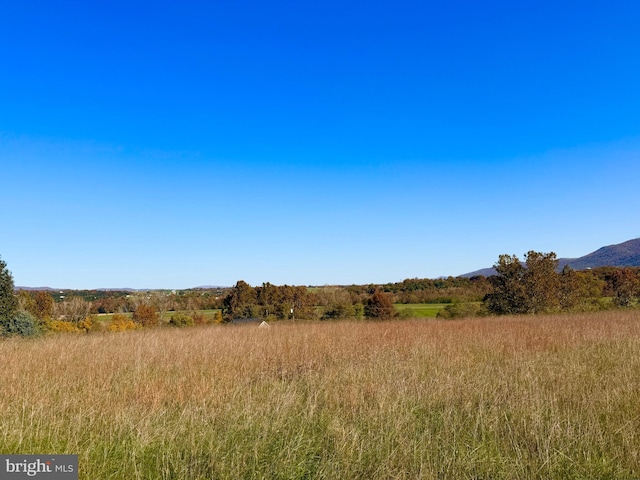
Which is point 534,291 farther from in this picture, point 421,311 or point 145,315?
point 145,315

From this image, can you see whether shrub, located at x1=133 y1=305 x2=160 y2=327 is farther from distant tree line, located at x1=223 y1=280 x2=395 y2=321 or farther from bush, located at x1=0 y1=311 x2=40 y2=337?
bush, located at x1=0 y1=311 x2=40 y2=337

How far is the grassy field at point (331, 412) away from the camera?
10.2ft

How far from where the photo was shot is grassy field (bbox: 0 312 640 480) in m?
3.11

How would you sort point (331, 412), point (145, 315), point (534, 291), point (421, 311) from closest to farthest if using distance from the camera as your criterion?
point (331, 412), point (534, 291), point (421, 311), point (145, 315)

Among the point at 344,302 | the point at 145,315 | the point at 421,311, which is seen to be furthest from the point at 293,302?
the point at 145,315

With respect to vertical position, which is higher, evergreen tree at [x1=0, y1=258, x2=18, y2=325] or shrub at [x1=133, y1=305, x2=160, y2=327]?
evergreen tree at [x1=0, y1=258, x2=18, y2=325]

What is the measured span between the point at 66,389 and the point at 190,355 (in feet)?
9.16

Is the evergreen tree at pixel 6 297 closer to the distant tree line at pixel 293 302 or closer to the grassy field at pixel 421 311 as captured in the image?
the distant tree line at pixel 293 302

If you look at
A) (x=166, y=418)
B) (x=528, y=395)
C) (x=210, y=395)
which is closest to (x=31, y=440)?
(x=166, y=418)

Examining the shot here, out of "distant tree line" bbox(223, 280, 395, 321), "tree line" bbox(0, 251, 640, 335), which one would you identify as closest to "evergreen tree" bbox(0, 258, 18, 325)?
"tree line" bbox(0, 251, 640, 335)

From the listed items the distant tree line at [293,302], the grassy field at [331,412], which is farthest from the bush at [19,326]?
the distant tree line at [293,302]

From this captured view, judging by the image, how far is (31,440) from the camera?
138 inches

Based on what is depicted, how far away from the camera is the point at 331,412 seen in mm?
4375

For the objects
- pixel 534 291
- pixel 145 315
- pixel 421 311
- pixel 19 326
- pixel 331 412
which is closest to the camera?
pixel 331 412
